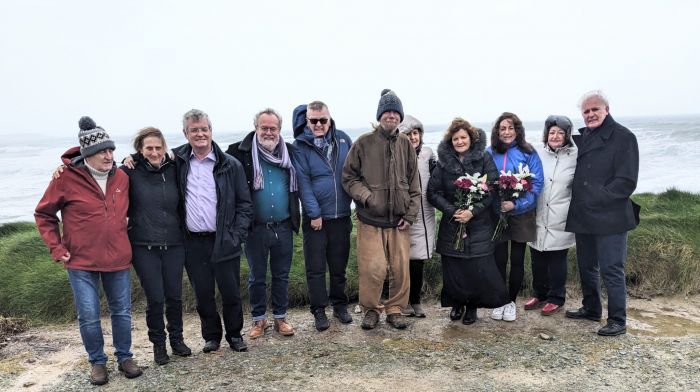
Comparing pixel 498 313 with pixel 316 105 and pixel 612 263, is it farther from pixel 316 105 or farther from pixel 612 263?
pixel 316 105

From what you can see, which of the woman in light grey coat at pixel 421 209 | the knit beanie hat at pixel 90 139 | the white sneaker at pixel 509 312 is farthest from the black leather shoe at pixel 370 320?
the knit beanie hat at pixel 90 139

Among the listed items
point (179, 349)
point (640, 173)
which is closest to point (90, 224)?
point (179, 349)

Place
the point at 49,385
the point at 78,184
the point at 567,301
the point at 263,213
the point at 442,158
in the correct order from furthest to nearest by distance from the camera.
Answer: the point at 567,301 < the point at 442,158 < the point at 263,213 < the point at 49,385 < the point at 78,184

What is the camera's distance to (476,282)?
5.59 meters

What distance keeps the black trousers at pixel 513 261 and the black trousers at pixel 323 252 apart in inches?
66.9

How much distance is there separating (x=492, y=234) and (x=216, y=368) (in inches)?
122

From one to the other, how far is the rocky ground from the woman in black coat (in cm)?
45

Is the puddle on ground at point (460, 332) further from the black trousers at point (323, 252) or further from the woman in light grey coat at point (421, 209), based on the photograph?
the black trousers at point (323, 252)

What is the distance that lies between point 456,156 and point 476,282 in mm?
1337

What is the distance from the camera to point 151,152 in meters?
4.62

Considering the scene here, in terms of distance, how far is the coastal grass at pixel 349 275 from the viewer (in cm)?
671

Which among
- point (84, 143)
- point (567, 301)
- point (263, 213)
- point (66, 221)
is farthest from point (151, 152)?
point (567, 301)

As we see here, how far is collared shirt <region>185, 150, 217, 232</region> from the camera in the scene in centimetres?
479

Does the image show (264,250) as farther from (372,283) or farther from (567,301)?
(567,301)
